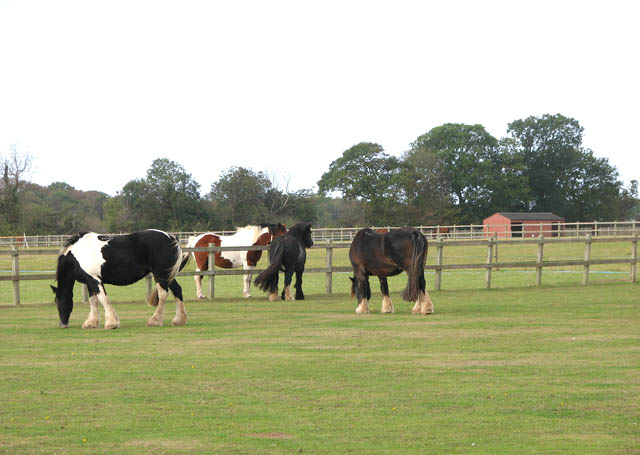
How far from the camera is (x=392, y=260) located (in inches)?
603

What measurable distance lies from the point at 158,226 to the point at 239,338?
67331 mm

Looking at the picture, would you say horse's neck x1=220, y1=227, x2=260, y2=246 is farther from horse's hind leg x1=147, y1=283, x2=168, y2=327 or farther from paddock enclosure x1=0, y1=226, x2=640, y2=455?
horse's hind leg x1=147, y1=283, x2=168, y2=327

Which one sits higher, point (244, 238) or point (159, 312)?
point (244, 238)

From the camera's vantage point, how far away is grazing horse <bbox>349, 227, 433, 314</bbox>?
48.5ft

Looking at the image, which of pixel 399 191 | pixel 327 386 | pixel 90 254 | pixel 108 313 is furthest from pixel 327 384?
pixel 399 191

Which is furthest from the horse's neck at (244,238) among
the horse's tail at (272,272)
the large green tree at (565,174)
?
the large green tree at (565,174)

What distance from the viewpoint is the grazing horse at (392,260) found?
48.5 feet

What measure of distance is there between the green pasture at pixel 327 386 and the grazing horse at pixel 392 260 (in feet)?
2.30

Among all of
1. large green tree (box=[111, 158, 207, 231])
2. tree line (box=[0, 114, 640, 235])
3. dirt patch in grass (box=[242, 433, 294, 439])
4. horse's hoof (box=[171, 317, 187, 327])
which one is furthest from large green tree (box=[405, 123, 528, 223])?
dirt patch in grass (box=[242, 433, 294, 439])

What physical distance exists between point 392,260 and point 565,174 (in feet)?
316

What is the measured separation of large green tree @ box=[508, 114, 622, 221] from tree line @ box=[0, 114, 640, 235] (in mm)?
128

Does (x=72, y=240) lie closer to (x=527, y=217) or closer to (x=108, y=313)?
(x=108, y=313)

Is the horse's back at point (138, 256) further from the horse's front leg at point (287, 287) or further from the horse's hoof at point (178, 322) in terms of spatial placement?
the horse's front leg at point (287, 287)

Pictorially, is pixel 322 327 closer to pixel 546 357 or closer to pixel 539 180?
pixel 546 357
